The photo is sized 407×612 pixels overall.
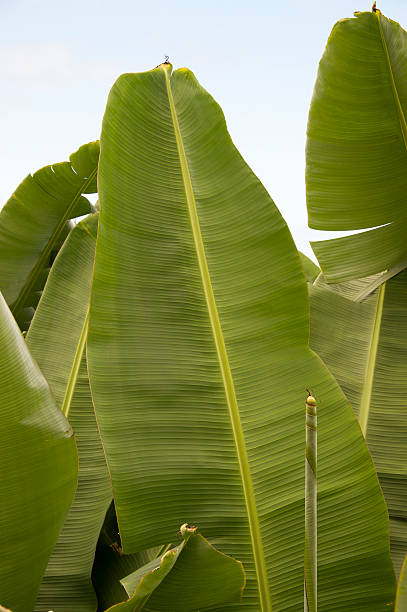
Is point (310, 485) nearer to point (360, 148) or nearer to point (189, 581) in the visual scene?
point (189, 581)

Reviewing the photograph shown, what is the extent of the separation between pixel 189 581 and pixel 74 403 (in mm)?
403

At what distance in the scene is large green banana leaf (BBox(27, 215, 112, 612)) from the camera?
0.73m

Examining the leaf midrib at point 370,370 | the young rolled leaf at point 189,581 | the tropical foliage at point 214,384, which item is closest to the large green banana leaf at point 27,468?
the tropical foliage at point 214,384

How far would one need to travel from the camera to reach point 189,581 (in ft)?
1.67

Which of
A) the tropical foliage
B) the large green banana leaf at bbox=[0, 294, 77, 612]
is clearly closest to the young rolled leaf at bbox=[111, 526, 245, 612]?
the tropical foliage

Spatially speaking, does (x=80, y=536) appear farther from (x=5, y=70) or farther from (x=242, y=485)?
(x=5, y=70)

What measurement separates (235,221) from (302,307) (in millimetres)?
148

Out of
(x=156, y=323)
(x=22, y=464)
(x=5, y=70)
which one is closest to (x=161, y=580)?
(x=22, y=464)

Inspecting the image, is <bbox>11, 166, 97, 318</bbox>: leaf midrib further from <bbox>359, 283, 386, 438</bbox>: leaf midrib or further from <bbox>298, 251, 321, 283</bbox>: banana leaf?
<bbox>359, 283, 386, 438</bbox>: leaf midrib

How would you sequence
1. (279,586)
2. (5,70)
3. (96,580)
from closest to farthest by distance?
(279,586) → (96,580) → (5,70)

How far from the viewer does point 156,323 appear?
661 millimetres

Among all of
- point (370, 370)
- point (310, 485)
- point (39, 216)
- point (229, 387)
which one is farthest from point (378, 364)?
point (39, 216)

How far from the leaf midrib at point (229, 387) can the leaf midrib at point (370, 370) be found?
244mm

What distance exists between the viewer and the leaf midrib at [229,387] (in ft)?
2.03
